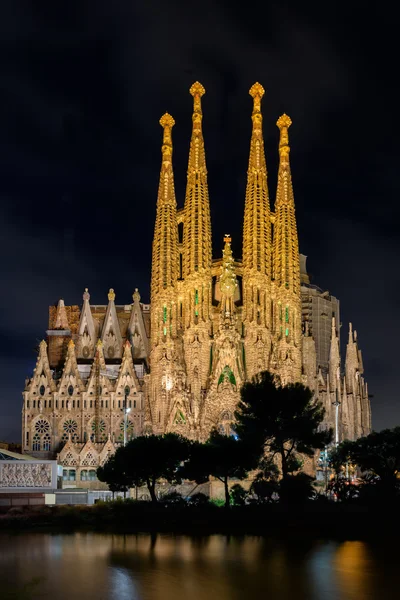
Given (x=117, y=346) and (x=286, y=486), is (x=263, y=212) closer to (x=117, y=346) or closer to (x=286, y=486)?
(x=117, y=346)

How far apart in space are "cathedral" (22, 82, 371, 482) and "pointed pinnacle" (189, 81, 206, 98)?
0.55ft

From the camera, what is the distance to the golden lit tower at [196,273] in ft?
311

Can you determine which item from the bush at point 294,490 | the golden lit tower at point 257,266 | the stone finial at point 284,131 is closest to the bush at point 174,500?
the bush at point 294,490

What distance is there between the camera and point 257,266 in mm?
96625

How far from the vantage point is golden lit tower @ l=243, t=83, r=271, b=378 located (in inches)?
3757

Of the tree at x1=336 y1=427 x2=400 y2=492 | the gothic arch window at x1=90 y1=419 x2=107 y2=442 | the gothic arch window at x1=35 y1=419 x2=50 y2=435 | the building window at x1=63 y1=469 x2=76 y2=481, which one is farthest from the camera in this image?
the gothic arch window at x1=35 y1=419 x2=50 y2=435

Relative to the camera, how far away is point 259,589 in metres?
27.9

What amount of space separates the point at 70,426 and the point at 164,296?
18.0 meters

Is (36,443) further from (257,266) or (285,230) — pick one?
(285,230)

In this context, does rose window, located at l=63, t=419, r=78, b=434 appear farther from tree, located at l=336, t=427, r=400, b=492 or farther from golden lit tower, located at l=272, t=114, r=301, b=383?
tree, located at l=336, t=427, r=400, b=492

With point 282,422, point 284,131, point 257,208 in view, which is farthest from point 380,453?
point 284,131

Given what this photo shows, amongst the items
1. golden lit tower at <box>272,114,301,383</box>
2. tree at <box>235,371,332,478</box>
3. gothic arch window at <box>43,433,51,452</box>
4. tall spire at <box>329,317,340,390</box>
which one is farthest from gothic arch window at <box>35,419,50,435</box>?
tree at <box>235,371,332,478</box>

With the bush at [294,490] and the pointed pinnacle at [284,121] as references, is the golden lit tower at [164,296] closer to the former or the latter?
the pointed pinnacle at [284,121]

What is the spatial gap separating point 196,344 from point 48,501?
32.3 m
